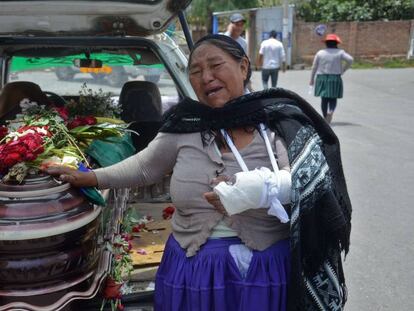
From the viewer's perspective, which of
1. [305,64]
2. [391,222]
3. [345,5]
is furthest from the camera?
[345,5]

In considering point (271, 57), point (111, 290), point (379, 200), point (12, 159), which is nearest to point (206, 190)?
point (111, 290)

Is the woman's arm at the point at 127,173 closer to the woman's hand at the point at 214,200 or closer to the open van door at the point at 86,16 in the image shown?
the woman's hand at the point at 214,200

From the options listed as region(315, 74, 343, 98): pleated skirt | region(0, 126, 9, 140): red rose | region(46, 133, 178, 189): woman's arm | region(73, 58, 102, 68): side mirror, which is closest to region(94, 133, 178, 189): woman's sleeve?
region(46, 133, 178, 189): woman's arm

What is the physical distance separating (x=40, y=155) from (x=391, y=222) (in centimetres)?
386

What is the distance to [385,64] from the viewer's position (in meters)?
25.8

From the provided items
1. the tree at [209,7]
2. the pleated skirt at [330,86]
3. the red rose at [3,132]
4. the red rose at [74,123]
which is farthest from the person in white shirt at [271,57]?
the tree at [209,7]

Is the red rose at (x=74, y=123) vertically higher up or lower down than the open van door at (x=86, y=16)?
lower down

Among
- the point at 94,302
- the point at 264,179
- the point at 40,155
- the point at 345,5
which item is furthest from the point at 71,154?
the point at 345,5

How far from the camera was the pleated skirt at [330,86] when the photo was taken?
973cm

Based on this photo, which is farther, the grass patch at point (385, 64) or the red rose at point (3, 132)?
the grass patch at point (385, 64)

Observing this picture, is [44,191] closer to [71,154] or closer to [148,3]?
[71,154]

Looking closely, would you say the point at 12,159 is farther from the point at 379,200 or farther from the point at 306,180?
the point at 379,200

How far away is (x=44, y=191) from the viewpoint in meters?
2.00

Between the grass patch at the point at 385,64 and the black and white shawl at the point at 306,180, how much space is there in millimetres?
24481
